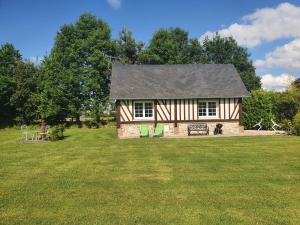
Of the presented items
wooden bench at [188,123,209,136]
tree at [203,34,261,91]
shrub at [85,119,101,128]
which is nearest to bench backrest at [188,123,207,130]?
wooden bench at [188,123,209,136]

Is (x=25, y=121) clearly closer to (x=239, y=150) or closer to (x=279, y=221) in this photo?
(x=239, y=150)

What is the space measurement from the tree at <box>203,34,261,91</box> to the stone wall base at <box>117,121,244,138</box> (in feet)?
98.3

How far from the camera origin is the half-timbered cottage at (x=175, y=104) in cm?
2356

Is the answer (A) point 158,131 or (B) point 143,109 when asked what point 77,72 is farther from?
(A) point 158,131

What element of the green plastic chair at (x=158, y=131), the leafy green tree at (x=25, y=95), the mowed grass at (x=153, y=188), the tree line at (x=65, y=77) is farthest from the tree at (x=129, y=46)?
the mowed grass at (x=153, y=188)

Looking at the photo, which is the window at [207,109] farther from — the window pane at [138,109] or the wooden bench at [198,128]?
the window pane at [138,109]

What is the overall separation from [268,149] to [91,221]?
10278 millimetres

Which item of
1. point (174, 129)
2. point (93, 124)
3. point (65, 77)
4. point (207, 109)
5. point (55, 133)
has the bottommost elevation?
point (55, 133)

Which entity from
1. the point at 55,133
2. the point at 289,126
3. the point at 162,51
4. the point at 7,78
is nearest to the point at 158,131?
the point at 55,133

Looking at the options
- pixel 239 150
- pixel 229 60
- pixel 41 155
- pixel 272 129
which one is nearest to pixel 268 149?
pixel 239 150

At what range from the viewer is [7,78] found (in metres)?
37.8

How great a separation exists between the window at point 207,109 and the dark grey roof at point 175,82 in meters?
0.71

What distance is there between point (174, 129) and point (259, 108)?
23.0 ft

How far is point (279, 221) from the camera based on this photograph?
235 inches
